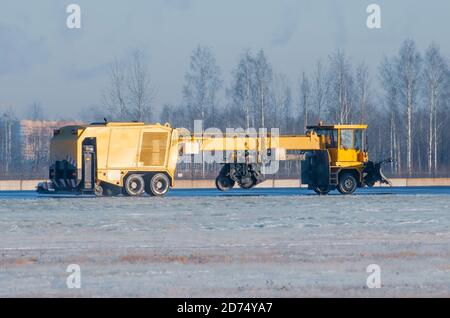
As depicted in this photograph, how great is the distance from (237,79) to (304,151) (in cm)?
4466

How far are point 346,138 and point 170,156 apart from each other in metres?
8.17

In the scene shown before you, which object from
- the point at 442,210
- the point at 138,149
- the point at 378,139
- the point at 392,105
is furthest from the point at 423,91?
the point at 442,210

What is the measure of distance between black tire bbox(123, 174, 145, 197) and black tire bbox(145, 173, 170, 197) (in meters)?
0.34

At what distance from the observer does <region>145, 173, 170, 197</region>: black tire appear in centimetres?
4609

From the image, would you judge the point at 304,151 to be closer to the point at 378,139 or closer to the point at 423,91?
the point at 423,91

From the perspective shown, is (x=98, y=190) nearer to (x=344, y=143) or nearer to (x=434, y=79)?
(x=344, y=143)

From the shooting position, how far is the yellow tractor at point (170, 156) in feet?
149

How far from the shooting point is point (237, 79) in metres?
93.9

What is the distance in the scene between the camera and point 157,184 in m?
46.2

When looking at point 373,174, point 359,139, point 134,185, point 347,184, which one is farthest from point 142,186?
point 373,174

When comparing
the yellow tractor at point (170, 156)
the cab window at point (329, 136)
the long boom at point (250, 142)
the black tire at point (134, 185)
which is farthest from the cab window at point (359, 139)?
the black tire at point (134, 185)

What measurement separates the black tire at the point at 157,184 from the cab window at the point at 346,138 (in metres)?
8.32

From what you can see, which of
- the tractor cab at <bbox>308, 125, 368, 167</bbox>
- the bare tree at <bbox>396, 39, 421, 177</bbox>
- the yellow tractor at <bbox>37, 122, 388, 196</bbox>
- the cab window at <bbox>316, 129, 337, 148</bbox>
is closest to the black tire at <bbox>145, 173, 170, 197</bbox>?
the yellow tractor at <bbox>37, 122, 388, 196</bbox>

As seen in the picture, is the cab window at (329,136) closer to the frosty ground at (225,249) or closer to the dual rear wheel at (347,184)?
the dual rear wheel at (347,184)
